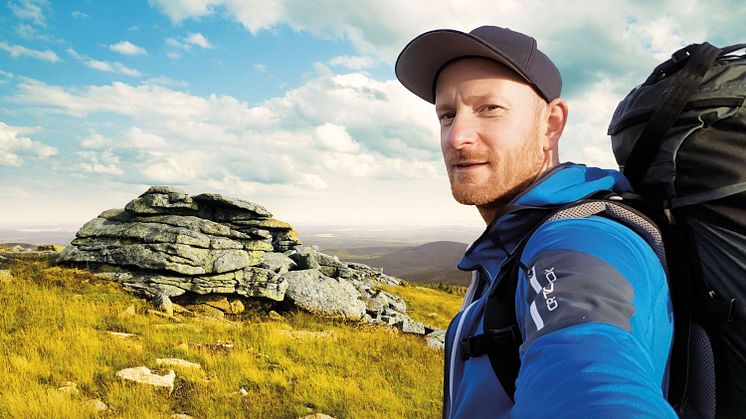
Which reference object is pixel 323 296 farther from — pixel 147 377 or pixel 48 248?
pixel 48 248

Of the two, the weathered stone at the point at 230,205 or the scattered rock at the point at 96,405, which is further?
the weathered stone at the point at 230,205

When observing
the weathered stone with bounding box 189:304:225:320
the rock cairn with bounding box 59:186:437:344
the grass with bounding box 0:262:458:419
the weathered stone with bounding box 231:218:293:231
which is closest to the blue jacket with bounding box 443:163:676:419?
the grass with bounding box 0:262:458:419

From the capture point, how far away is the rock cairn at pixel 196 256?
50.4 feet

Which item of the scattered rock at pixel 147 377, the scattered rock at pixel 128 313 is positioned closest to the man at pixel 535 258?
the scattered rock at pixel 147 377

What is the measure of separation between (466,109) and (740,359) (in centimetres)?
138

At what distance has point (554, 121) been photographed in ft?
6.76

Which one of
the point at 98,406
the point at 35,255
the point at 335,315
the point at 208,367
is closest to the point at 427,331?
the point at 335,315

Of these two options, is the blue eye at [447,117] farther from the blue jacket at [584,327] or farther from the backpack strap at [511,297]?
the backpack strap at [511,297]

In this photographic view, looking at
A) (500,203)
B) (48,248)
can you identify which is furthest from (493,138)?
(48,248)

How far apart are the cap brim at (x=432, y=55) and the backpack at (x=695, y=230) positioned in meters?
0.66

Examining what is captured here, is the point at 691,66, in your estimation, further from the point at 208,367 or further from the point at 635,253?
the point at 208,367

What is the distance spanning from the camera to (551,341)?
3.36ft

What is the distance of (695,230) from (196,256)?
652 inches

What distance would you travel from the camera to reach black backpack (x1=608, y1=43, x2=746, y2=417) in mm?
1320
